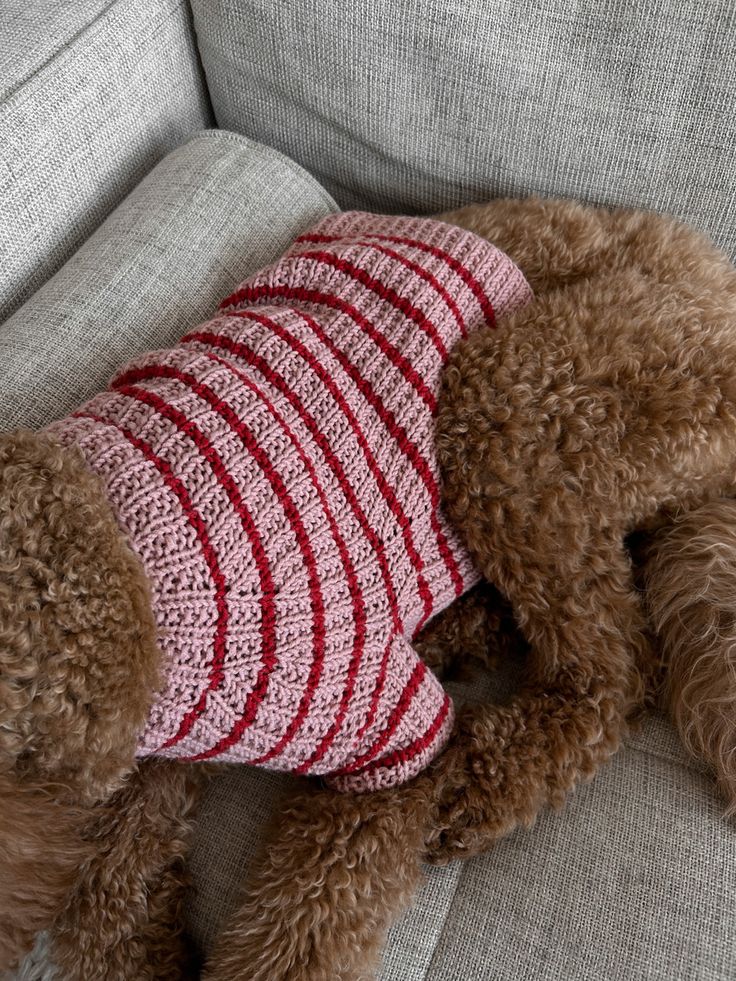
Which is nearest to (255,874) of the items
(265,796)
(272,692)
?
(265,796)

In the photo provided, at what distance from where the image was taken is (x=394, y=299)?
842mm

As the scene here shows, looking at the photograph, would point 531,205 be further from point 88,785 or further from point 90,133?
point 88,785

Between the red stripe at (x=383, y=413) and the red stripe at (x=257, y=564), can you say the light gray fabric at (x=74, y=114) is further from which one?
the red stripe at (x=257, y=564)

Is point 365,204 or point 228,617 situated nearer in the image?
point 228,617

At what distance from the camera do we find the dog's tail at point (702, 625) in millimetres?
790

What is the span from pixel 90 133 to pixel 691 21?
2.40 feet

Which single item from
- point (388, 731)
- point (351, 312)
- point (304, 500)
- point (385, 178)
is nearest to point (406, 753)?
point (388, 731)

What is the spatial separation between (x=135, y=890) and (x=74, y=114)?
881 millimetres

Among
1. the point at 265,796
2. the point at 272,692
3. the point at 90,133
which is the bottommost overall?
the point at 265,796

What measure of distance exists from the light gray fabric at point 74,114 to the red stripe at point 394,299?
1.22 feet

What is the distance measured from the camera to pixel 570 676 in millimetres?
843

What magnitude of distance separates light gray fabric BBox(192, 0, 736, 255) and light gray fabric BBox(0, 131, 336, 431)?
0.11m

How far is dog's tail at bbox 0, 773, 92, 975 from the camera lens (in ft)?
1.77

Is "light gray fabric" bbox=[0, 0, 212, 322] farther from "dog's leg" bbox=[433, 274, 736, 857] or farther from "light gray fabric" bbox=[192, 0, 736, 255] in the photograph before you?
"dog's leg" bbox=[433, 274, 736, 857]
